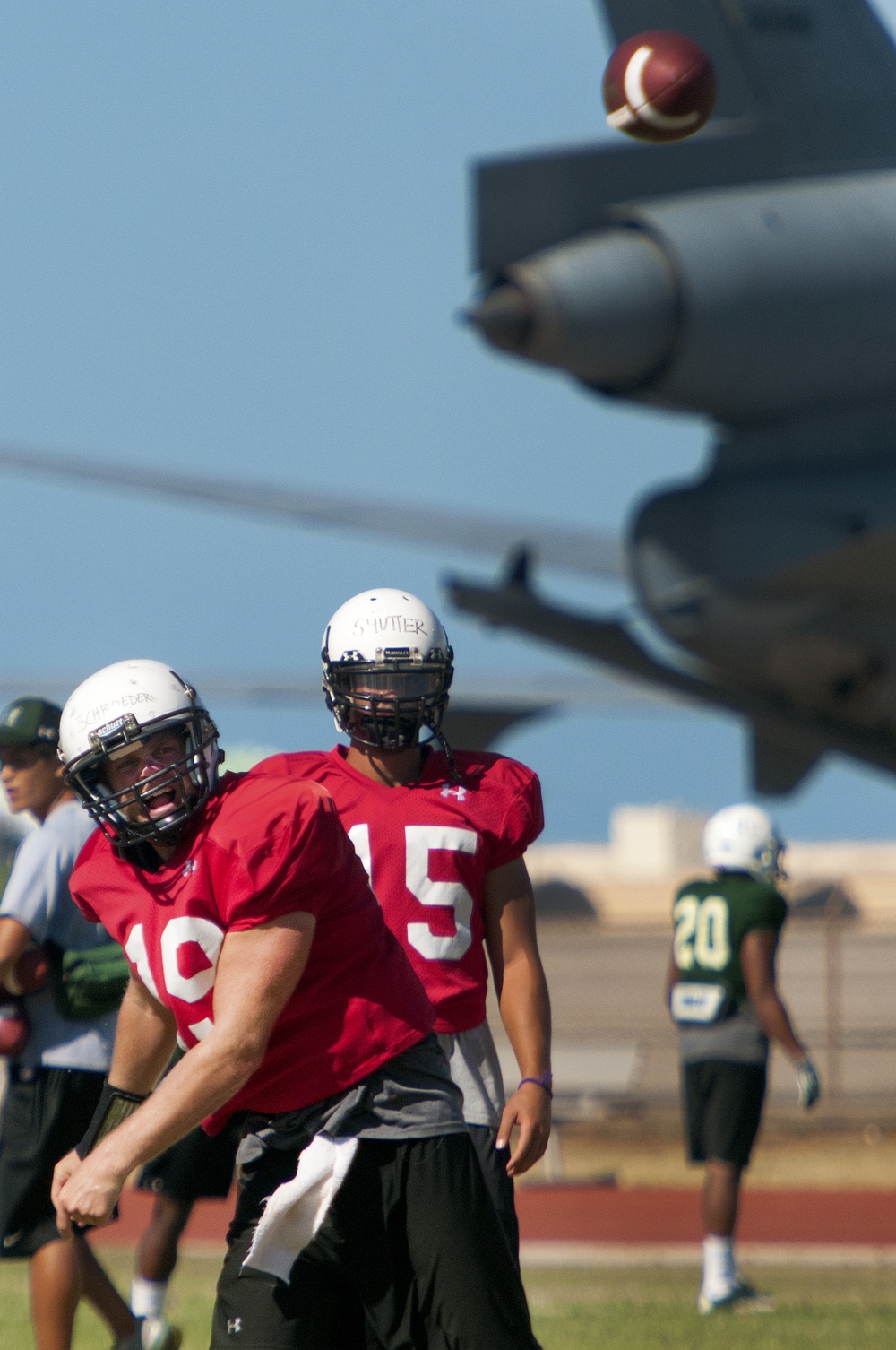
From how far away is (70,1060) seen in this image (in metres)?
4.71

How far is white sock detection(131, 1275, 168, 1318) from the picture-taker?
544 cm

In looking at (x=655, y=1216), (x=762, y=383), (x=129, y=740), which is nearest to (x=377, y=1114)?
(x=129, y=740)

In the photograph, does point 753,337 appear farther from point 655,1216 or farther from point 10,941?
point 10,941

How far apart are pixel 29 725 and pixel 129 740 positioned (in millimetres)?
2073

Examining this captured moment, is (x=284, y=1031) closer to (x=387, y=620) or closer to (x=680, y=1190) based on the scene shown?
(x=387, y=620)

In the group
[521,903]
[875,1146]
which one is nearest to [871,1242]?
[875,1146]

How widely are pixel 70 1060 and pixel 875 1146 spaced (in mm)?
7943

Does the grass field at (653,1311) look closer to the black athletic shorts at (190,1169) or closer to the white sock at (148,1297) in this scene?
the white sock at (148,1297)

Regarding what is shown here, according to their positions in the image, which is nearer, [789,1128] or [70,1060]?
[70,1060]

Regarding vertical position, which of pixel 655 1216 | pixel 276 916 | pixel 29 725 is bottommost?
pixel 655 1216

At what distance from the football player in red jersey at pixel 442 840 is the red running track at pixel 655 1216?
471 centimetres

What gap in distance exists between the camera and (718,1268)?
6.45 meters

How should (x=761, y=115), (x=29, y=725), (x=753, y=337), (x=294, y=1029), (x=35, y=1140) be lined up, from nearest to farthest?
1. (x=294, y=1029)
2. (x=35, y=1140)
3. (x=29, y=725)
4. (x=753, y=337)
5. (x=761, y=115)

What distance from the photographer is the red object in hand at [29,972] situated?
4.63 m
